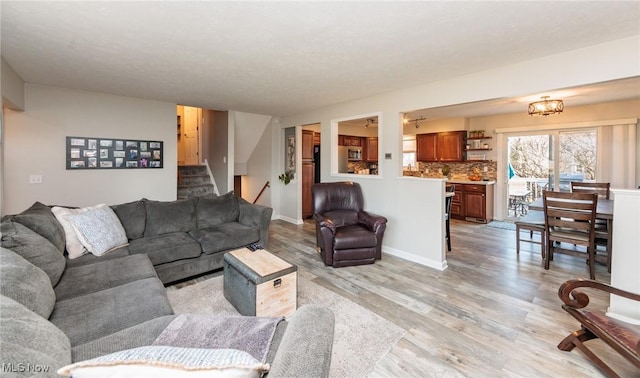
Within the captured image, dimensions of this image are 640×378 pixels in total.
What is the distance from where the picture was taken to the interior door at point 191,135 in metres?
7.33

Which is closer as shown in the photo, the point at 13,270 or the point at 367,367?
the point at 13,270

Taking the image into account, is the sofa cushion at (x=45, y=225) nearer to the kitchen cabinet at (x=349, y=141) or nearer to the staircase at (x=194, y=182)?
the staircase at (x=194, y=182)

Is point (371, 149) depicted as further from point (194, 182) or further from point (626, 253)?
point (626, 253)

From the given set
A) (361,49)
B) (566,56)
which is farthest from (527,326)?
(361,49)

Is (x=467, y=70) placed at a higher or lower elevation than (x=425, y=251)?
higher

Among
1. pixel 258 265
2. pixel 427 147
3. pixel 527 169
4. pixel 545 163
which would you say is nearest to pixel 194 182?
pixel 258 265

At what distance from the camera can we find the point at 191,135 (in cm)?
766

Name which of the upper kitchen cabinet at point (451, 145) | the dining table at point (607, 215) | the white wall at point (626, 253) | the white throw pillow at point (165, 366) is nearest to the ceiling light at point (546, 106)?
the dining table at point (607, 215)

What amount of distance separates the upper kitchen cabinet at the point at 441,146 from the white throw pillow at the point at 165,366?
683cm

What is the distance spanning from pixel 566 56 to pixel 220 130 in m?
5.74

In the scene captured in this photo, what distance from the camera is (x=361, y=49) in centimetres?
262

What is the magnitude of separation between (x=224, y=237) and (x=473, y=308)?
2.77m

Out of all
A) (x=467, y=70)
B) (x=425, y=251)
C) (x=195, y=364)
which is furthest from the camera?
(x=425, y=251)

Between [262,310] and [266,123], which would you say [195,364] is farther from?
[266,123]
